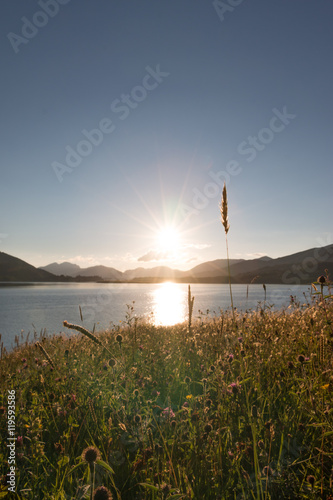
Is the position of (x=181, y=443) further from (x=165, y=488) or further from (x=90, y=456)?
(x=90, y=456)

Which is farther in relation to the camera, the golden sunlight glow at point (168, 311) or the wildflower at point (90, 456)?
the golden sunlight glow at point (168, 311)

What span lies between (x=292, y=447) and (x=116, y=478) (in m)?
1.39

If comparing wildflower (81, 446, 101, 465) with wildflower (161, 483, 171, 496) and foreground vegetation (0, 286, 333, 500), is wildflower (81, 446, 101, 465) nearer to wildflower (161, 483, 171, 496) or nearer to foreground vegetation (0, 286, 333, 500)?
foreground vegetation (0, 286, 333, 500)

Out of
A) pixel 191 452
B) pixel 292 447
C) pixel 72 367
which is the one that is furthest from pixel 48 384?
pixel 292 447

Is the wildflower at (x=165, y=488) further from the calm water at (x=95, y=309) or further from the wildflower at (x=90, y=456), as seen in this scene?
the calm water at (x=95, y=309)

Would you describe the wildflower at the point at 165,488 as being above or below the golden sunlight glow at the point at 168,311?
above

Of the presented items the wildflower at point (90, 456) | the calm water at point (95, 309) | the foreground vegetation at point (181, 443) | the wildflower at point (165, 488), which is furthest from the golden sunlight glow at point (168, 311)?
the wildflower at point (90, 456)

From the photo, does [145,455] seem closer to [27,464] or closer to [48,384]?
[27,464]

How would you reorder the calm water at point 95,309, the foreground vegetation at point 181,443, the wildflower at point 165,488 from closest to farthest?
the wildflower at point 165,488
the foreground vegetation at point 181,443
the calm water at point 95,309

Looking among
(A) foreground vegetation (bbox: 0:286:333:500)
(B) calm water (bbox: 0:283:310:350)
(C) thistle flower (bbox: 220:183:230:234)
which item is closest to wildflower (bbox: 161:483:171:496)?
(A) foreground vegetation (bbox: 0:286:333:500)

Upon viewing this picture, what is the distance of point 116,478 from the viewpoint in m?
2.14

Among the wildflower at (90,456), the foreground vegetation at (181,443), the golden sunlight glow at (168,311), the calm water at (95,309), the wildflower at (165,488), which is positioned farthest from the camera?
the calm water at (95,309)

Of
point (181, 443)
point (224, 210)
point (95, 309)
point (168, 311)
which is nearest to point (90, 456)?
point (181, 443)

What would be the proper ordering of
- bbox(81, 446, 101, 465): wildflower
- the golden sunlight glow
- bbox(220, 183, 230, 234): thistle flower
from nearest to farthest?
bbox(81, 446, 101, 465): wildflower → bbox(220, 183, 230, 234): thistle flower → the golden sunlight glow
